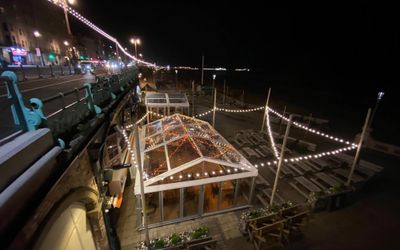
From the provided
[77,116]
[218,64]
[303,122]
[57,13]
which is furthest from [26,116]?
[218,64]

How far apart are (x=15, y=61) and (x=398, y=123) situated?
54398mm

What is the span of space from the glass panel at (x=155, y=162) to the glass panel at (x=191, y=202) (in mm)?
1424

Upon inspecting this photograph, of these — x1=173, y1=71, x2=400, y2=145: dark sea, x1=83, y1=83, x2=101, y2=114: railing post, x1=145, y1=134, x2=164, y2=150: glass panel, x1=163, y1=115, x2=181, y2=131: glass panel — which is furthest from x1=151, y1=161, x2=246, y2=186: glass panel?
x1=173, y1=71, x2=400, y2=145: dark sea

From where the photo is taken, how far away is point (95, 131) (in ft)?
18.0

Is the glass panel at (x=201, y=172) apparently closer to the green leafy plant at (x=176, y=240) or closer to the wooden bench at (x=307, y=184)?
the green leafy plant at (x=176, y=240)

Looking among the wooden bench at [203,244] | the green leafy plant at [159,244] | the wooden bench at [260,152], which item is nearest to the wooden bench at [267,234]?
the wooden bench at [203,244]

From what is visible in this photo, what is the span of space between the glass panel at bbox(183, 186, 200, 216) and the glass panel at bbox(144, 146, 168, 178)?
56.0 inches

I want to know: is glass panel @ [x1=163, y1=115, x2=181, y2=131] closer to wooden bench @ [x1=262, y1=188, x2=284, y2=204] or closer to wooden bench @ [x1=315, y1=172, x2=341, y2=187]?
wooden bench @ [x1=262, y1=188, x2=284, y2=204]

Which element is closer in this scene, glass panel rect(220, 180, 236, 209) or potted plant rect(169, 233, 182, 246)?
potted plant rect(169, 233, 182, 246)

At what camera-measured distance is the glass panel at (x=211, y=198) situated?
827 centimetres

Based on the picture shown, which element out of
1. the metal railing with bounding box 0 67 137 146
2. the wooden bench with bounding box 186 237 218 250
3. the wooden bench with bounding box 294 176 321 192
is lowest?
the wooden bench with bounding box 186 237 218 250

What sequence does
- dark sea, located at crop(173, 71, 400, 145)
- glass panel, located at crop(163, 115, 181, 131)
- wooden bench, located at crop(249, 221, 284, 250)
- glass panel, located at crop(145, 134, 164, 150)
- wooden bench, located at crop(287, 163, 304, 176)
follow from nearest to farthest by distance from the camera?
1. wooden bench, located at crop(249, 221, 284, 250)
2. glass panel, located at crop(145, 134, 164, 150)
3. wooden bench, located at crop(287, 163, 304, 176)
4. glass panel, located at crop(163, 115, 181, 131)
5. dark sea, located at crop(173, 71, 400, 145)

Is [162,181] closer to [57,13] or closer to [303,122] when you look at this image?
[303,122]

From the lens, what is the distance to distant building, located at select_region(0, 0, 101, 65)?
1234 inches
